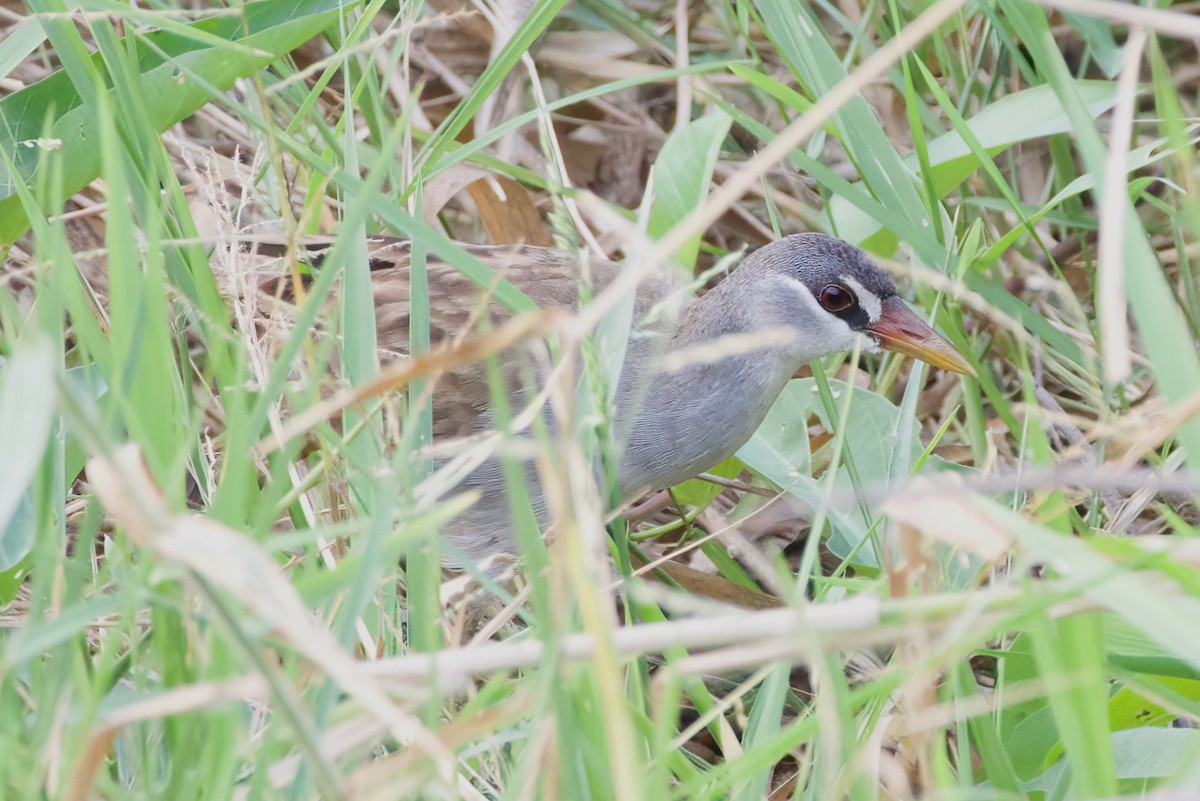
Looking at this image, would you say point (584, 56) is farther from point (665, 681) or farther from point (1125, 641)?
point (665, 681)

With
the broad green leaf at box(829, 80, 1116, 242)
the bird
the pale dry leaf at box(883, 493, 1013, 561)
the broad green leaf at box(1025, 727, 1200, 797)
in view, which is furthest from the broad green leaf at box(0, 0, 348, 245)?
the broad green leaf at box(1025, 727, 1200, 797)

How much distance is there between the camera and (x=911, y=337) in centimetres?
260

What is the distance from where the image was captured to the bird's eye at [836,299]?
2.61 metres

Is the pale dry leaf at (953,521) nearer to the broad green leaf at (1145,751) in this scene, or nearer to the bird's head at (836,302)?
the broad green leaf at (1145,751)

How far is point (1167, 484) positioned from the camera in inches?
46.6

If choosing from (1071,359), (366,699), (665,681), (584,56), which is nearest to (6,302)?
(366,699)

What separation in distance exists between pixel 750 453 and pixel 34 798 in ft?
5.51

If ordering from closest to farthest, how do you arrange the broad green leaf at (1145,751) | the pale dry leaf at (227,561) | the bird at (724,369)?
the pale dry leaf at (227,561), the broad green leaf at (1145,751), the bird at (724,369)

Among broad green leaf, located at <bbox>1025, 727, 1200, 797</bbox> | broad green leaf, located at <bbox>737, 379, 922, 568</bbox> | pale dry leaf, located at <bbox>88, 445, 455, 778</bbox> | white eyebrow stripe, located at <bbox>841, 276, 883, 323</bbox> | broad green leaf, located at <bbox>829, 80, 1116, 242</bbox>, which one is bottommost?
broad green leaf, located at <bbox>737, 379, 922, 568</bbox>

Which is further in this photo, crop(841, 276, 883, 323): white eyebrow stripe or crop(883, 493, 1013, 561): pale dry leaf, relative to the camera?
crop(841, 276, 883, 323): white eyebrow stripe

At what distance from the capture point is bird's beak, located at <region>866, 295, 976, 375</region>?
2553 mm

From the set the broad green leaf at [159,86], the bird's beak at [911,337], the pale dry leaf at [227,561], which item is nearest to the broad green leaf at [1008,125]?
the bird's beak at [911,337]

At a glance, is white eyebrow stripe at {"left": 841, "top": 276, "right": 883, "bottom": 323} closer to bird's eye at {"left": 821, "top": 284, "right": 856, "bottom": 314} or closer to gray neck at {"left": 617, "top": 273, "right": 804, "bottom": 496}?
bird's eye at {"left": 821, "top": 284, "right": 856, "bottom": 314}

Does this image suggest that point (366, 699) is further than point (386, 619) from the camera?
No
